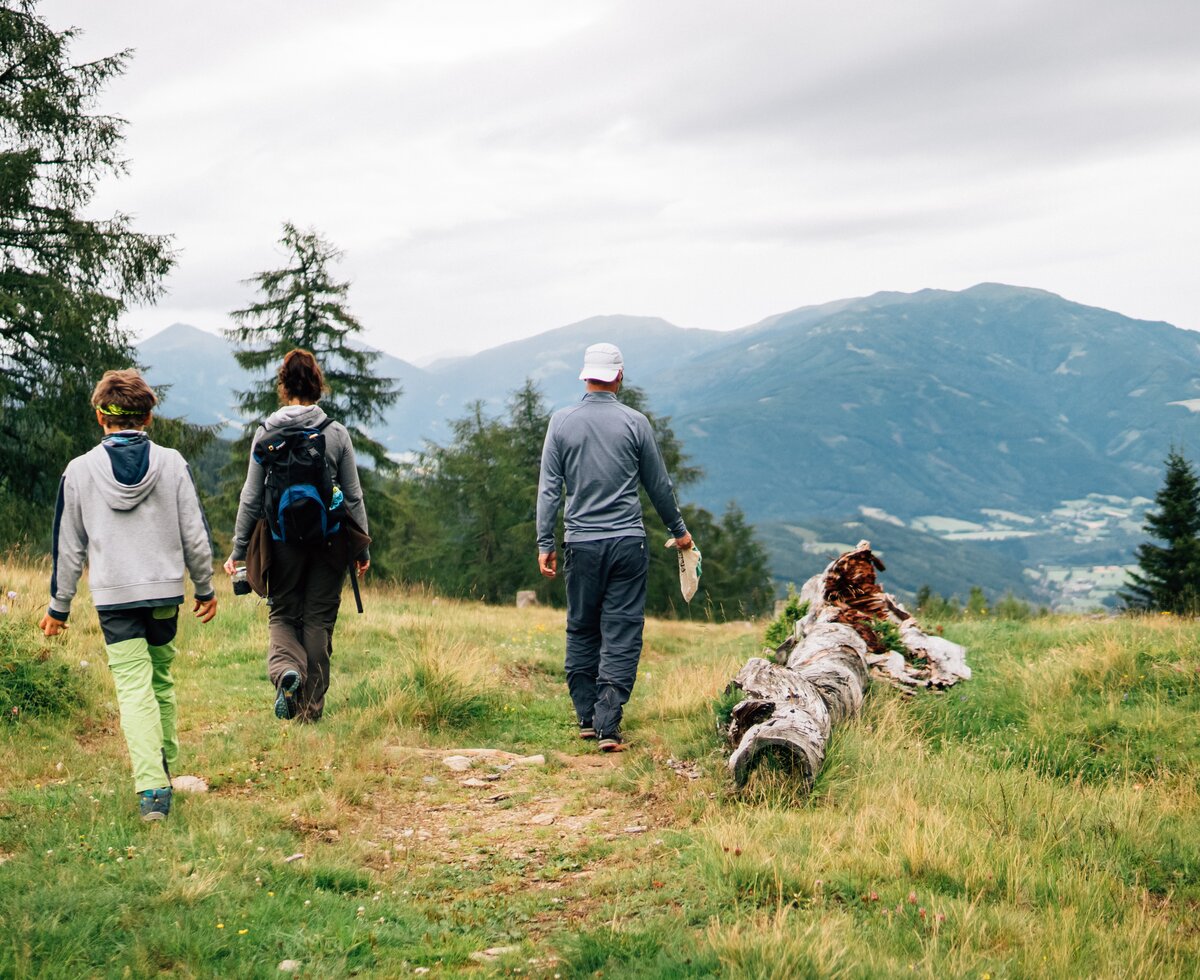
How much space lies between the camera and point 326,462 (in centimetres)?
664

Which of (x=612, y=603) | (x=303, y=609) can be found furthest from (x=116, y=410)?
(x=612, y=603)

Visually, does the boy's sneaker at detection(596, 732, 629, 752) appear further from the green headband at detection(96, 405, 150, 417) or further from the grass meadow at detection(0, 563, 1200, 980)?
the green headband at detection(96, 405, 150, 417)

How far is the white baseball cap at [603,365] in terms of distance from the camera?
7.05m

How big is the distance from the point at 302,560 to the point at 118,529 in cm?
177

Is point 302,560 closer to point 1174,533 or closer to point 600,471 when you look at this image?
point 600,471

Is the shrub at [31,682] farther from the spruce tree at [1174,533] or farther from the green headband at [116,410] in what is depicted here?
the spruce tree at [1174,533]

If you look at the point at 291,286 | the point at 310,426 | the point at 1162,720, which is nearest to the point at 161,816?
the point at 310,426

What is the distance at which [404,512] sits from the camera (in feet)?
116

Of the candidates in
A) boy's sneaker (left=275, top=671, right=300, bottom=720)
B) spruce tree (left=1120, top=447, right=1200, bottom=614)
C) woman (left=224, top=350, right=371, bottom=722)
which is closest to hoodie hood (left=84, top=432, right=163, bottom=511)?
woman (left=224, top=350, right=371, bottom=722)

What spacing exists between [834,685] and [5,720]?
5.60 meters

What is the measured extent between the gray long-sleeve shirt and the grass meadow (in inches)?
59.1

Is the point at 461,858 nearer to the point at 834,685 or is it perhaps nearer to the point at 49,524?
the point at 834,685

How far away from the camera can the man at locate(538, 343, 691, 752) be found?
7.01 m

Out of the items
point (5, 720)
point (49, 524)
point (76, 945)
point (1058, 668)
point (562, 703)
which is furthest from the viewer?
point (49, 524)
